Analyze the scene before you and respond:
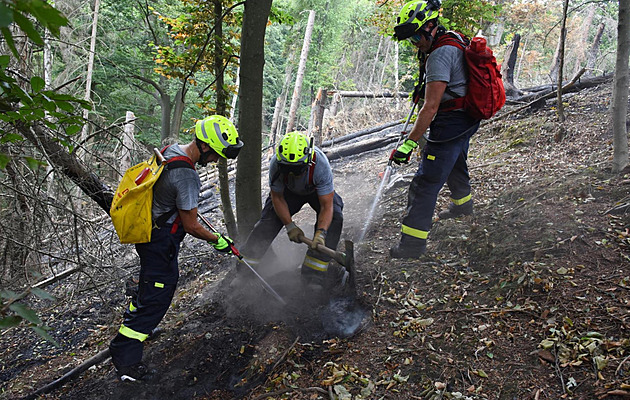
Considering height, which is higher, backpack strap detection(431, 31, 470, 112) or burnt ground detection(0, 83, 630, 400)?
backpack strap detection(431, 31, 470, 112)

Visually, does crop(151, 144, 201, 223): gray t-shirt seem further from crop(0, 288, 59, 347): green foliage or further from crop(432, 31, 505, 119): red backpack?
crop(432, 31, 505, 119): red backpack

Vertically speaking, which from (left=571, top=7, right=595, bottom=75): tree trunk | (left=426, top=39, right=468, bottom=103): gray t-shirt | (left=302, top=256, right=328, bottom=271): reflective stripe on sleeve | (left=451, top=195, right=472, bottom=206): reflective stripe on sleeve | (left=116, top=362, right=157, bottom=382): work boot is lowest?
(left=116, top=362, right=157, bottom=382): work boot

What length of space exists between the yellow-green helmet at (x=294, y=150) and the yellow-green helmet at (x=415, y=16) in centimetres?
144

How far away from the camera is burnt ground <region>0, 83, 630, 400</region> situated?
9.14 feet

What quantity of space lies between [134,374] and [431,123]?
3.92m

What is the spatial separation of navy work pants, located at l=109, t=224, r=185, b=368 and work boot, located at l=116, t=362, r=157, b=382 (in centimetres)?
7

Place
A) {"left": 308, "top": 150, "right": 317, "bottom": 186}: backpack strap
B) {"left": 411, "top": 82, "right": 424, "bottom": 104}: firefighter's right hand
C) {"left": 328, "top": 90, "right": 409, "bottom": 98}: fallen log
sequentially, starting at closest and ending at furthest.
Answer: {"left": 308, "top": 150, "right": 317, "bottom": 186}: backpack strap, {"left": 411, "top": 82, "right": 424, "bottom": 104}: firefighter's right hand, {"left": 328, "top": 90, "right": 409, "bottom": 98}: fallen log

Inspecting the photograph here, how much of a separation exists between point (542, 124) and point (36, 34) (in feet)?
26.7

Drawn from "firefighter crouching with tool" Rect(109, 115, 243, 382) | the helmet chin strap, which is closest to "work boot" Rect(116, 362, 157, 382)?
"firefighter crouching with tool" Rect(109, 115, 243, 382)

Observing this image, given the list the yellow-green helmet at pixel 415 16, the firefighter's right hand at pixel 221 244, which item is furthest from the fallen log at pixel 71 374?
the yellow-green helmet at pixel 415 16

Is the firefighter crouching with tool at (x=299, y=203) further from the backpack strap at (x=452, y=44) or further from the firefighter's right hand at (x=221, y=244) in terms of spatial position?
the backpack strap at (x=452, y=44)

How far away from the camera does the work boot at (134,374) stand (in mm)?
3641

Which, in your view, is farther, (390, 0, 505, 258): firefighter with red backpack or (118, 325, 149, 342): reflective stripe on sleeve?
(390, 0, 505, 258): firefighter with red backpack

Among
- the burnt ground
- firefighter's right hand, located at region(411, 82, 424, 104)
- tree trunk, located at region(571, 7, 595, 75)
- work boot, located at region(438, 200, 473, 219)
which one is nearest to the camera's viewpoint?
the burnt ground
